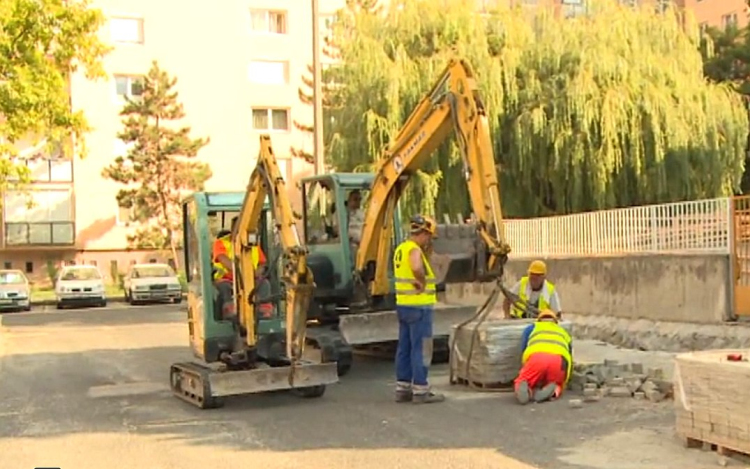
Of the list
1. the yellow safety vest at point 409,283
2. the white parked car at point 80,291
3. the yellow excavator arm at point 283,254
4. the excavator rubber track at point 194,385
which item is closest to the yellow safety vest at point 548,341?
the yellow safety vest at point 409,283

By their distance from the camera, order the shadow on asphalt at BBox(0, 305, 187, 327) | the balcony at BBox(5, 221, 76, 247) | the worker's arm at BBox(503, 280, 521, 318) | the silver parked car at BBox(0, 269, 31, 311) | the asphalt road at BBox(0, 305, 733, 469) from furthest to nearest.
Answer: the balcony at BBox(5, 221, 76, 247) → the silver parked car at BBox(0, 269, 31, 311) → the shadow on asphalt at BBox(0, 305, 187, 327) → the worker's arm at BBox(503, 280, 521, 318) → the asphalt road at BBox(0, 305, 733, 469)

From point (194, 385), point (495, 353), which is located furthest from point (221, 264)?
point (495, 353)

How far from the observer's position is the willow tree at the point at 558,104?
2422cm

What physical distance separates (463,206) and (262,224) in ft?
43.2

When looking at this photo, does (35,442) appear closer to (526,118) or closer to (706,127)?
(526,118)

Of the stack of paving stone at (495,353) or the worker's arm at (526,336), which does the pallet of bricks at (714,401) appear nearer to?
the worker's arm at (526,336)

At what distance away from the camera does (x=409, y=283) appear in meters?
10.5

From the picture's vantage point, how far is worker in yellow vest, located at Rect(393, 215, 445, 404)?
10469 millimetres

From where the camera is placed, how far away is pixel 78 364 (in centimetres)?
1584

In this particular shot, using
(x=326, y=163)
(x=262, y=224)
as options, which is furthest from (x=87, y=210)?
(x=262, y=224)

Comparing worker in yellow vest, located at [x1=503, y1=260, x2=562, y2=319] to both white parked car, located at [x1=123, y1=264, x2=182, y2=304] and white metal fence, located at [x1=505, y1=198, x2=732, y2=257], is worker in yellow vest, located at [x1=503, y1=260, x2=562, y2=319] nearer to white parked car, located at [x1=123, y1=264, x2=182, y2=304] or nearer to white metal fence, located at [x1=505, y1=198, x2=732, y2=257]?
white metal fence, located at [x1=505, y1=198, x2=732, y2=257]

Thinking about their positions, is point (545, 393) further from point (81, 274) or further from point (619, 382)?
point (81, 274)

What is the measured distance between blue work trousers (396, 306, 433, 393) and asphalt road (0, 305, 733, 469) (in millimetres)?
344

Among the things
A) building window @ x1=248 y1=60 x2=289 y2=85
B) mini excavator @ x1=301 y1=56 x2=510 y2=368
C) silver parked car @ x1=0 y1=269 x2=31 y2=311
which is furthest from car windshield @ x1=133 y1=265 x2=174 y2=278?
mini excavator @ x1=301 y1=56 x2=510 y2=368
